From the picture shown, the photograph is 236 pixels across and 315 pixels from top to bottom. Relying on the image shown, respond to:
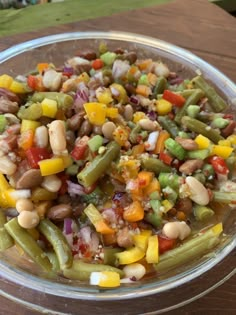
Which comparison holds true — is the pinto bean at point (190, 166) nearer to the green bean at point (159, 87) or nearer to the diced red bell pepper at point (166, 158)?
the diced red bell pepper at point (166, 158)

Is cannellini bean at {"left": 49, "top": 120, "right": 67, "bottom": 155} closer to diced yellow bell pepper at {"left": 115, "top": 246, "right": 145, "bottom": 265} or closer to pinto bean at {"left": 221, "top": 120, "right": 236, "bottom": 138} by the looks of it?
diced yellow bell pepper at {"left": 115, "top": 246, "right": 145, "bottom": 265}

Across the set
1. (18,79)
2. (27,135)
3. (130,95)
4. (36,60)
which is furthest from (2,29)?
(27,135)

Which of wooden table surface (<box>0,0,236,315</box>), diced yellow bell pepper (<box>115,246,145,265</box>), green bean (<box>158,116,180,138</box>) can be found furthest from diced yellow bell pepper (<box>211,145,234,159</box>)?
wooden table surface (<box>0,0,236,315</box>)

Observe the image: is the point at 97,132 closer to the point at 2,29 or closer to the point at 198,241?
the point at 198,241

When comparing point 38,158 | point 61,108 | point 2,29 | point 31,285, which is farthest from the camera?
point 2,29

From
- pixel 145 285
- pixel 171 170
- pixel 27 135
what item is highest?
pixel 27 135
